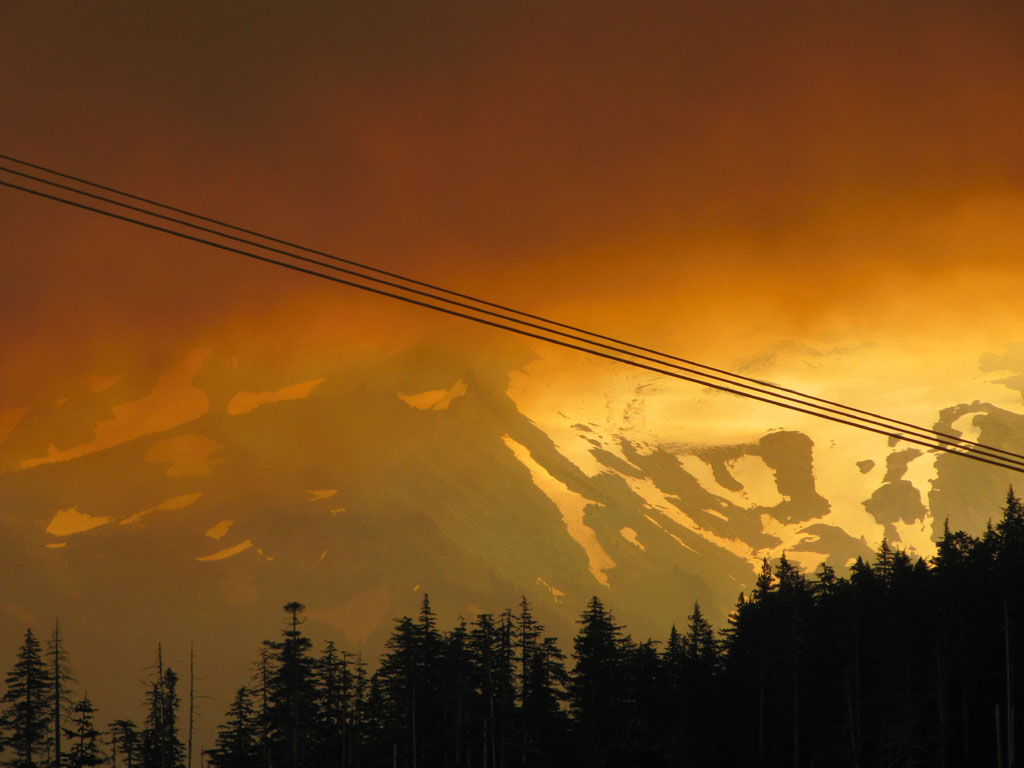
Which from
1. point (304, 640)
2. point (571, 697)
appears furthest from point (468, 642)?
point (304, 640)

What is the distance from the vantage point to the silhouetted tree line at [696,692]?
6894 cm

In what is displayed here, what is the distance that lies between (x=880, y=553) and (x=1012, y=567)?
2939cm

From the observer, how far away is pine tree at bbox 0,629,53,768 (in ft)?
245

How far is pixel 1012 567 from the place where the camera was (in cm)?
6781

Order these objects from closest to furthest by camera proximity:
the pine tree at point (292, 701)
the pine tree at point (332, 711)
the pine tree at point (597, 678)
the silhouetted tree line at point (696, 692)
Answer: the silhouetted tree line at point (696, 692) → the pine tree at point (292, 701) → the pine tree at point (597, 678) → the pine tree at point (332, 711)

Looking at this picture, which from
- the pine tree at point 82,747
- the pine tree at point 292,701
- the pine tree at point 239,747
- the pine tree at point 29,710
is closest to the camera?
the pine tree at point 82,747

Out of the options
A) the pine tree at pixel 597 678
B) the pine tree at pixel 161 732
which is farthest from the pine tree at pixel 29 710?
the pine tree at pixel 597 678

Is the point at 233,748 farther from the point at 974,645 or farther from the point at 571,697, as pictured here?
the point at 974,645

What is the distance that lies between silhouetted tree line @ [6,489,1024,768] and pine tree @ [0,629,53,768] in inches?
6.8

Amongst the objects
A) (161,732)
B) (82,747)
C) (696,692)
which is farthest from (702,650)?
(82,747)

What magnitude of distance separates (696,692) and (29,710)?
1971 inches

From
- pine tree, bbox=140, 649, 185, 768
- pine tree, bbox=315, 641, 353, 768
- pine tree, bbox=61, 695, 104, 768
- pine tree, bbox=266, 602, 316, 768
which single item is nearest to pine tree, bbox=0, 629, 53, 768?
pine tree, bbox=61, 695, 104, 768

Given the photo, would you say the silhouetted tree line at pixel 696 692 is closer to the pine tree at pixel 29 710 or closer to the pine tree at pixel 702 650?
the pine tree at pixel 29 710

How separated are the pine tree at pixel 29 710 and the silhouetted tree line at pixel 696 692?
0.17 m
